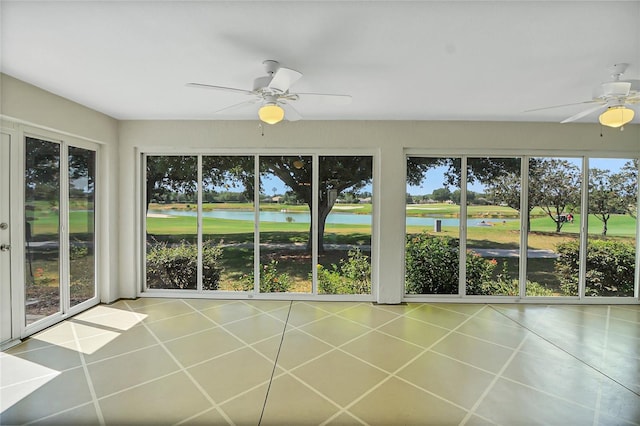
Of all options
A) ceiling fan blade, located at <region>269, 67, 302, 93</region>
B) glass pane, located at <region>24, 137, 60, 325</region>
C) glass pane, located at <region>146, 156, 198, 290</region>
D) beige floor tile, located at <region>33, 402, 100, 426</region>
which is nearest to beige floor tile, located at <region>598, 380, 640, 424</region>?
ceiling fan blade, located at <region>269, 67, 302, 93</region>

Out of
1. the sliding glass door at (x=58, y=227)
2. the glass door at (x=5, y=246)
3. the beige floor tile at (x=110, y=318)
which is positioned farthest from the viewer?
the beige floor tile at (x=110, y=318)

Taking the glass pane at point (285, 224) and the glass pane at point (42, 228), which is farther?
the glass pane at point (285, 224)

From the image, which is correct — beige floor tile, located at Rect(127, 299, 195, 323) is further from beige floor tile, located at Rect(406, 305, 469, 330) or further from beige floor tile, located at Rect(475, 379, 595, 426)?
beige floor tile, located at Rect(475, 379, 595, 426)

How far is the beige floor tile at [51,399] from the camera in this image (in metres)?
2.03

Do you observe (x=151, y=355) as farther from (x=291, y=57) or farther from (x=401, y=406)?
(x=291, y=57)

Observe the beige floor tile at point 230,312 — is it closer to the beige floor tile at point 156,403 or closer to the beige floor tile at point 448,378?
the beige floor tile at point 156,403

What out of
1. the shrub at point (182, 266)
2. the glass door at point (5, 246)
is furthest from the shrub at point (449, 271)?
the glass door at point (5, 246)

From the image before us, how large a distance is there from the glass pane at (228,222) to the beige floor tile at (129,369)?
1.72 m

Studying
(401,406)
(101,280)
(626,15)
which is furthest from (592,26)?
(101,280)

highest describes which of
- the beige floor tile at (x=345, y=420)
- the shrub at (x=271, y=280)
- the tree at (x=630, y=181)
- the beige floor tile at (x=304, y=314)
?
the tree at (x=630, y=181)

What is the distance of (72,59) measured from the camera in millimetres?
2518

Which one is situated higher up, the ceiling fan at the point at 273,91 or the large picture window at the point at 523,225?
the ceiling fan at the point at 273,91

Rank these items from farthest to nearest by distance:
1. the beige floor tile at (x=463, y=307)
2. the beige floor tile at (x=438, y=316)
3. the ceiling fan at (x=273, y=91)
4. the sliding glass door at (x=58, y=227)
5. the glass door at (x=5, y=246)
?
the beige floor tile at (x=463, y=307), the beige floor tile at (x=438, y=316), the sliding glass door at (x=58, y=227), the glass door at (x=5, y=246), the ceiling fan at (x=273, y=91)

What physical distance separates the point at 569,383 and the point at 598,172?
3.41m
